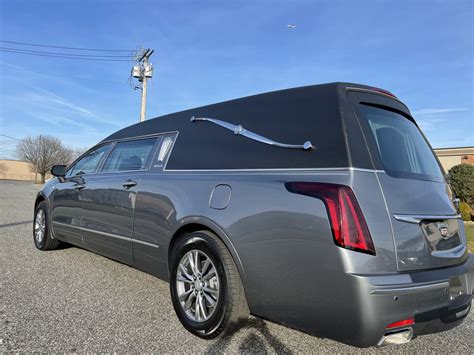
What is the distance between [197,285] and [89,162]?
9.34 feet

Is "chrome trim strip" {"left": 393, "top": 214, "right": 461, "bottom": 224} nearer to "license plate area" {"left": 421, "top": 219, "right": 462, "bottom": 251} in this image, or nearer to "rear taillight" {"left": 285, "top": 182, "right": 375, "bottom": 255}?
"license plate area" {"left": 421, "top": 219, "right": 462, "bottom": 251}

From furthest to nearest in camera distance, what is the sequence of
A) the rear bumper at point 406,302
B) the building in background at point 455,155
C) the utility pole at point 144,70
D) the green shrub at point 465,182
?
the utility pole at point 144,70 → the building in background at point 455,155 → the green shrub at point 465,182 → the rear bumper at point 406,302

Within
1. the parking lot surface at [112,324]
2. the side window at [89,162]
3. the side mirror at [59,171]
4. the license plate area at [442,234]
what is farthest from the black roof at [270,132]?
the side mirror at [59,171]

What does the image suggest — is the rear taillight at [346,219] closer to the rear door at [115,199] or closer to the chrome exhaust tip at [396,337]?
the chrome exhaust tip at [396,337]

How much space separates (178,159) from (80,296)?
5.57ft

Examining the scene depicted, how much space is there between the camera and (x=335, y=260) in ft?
6.95

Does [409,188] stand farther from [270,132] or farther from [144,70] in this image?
[144,70]

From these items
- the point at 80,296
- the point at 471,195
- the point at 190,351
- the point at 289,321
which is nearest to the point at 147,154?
the point at 80,296

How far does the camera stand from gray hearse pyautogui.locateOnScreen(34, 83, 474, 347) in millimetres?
2131

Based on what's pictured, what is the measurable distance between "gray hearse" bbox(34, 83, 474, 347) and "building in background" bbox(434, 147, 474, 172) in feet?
58.4

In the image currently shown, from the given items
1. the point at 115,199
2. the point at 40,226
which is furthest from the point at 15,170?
the point at 115,199

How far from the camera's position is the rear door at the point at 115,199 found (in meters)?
3.76

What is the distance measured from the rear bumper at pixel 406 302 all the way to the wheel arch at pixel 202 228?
2.78 feet

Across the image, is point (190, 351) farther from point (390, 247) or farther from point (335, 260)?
point (390, 247)
